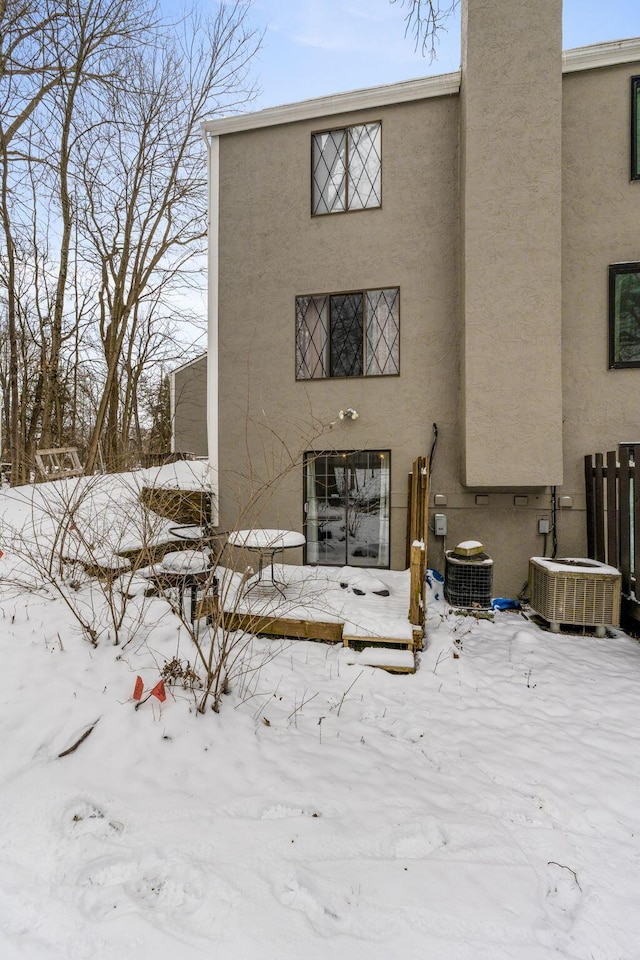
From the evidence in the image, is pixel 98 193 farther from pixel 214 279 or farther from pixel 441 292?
pixel 441 292

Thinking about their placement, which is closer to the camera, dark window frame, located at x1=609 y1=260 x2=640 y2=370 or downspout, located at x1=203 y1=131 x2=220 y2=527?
dark window frame, located at x1=609 y1=260 x2=640 y2=370

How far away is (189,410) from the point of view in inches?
675

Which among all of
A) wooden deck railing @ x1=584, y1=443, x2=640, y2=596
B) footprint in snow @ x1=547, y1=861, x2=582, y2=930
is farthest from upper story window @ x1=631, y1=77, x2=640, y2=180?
footprint in snow @ x1=547, y1=861, x2=582, y2=930

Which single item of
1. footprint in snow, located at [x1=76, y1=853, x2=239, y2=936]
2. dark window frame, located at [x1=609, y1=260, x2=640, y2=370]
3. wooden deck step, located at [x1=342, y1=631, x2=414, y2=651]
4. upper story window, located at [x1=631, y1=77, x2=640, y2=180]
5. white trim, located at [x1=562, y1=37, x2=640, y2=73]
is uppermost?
white trim, located at [x1=562, y1=37, x2=640, y2=73]

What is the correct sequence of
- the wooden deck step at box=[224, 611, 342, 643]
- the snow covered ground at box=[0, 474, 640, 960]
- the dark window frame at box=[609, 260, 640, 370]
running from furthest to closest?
the dark window frame at box=[609, 260, 640, 370] → the wooden deck step at box=[224, 611, 342, 643] → the snow covered ground at box=[0, 474, 640, 960]

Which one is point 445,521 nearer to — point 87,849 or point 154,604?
point 154,604

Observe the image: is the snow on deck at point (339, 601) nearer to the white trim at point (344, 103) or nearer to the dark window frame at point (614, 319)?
the dark window frame at point (614, 319)

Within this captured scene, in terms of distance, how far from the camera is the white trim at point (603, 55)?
595 cm

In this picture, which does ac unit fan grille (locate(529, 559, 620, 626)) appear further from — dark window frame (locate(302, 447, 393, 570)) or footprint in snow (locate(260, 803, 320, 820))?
footprint in snow (locate(260, 803, 320, 820))

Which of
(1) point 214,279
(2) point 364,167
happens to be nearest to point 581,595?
(2) point 364,167

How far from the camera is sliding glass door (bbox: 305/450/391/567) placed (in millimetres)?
6812

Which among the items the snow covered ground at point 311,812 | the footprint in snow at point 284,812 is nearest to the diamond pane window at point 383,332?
the snow covered ground at point 311,812

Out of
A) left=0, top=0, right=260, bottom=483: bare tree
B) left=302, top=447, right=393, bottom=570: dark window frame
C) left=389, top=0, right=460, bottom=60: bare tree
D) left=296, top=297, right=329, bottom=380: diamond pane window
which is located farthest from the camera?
left=0, top=0, right=260, bottom=483: bare tree

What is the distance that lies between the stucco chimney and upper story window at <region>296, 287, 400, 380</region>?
120 centimetres
